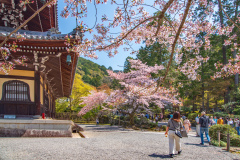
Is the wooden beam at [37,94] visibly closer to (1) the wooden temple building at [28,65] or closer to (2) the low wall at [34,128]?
(1) the wooden temple building at [28,65]

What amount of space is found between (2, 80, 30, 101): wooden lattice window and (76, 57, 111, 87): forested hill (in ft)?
194

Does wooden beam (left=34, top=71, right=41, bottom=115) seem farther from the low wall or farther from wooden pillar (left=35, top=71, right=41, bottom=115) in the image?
the low wall

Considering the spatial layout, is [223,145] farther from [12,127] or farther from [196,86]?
[196,86]

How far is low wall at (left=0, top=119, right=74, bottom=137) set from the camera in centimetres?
816

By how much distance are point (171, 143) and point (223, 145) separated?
4.08m

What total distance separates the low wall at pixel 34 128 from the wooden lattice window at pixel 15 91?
3.70 ft

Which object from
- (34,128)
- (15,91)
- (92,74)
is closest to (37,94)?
(15,91)

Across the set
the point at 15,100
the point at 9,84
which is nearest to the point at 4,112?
the point at 15,100

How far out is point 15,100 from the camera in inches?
353

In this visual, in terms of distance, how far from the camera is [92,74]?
9538cm

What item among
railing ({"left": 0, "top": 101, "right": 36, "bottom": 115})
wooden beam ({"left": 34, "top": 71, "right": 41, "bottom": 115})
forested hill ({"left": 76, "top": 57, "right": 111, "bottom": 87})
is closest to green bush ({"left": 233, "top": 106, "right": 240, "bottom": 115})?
wooden beam ({"left": 34, "top": 71, "right": 41, "bottom": 115})

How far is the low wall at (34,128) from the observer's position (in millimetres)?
8156

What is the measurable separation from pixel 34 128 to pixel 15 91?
1881mm

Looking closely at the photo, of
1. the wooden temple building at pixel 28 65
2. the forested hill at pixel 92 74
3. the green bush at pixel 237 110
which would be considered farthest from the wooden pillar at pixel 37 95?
the forested hill at pixel 92 74
